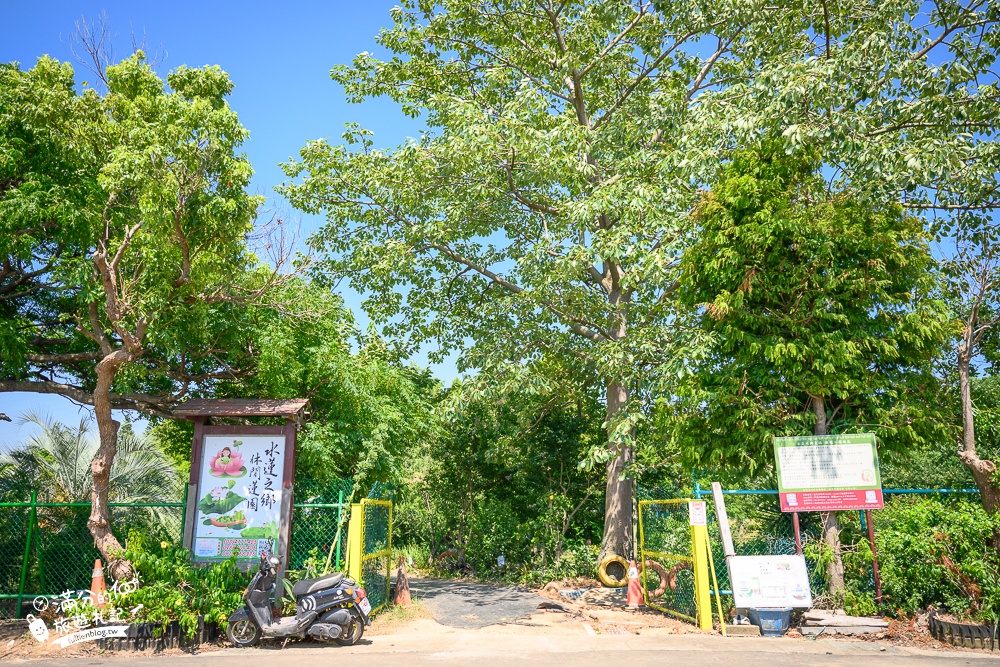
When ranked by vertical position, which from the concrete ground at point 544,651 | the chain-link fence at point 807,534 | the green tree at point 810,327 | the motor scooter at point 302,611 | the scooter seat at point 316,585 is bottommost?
the concrete ground at point 544,651

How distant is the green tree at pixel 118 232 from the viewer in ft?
32.1

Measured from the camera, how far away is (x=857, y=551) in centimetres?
1045

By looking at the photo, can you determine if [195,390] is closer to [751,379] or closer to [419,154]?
[419,154]

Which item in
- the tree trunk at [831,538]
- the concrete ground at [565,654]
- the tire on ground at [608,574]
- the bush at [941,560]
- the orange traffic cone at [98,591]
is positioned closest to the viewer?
the concrete ground at [565,654]

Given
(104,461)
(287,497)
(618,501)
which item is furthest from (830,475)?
(104,461)

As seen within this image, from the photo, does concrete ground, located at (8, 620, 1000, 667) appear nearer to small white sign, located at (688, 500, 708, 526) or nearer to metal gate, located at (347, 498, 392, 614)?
metal gate, located at (347, 498, 392, 614)

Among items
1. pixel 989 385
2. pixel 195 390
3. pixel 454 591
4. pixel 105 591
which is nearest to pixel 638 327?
pixel 454 591

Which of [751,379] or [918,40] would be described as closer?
[751,379]

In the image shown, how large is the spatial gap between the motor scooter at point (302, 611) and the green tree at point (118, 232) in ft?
6.53

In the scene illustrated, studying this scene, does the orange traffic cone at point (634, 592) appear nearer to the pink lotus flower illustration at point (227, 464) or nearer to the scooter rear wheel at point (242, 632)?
the scooter rear wheel at point (242, 632)

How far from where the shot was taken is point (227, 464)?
10.3m

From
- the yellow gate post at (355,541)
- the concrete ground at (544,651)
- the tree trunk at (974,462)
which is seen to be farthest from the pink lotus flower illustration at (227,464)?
the tree trunk at (974,462)

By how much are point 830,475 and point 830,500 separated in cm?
36

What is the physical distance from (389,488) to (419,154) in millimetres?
6944
